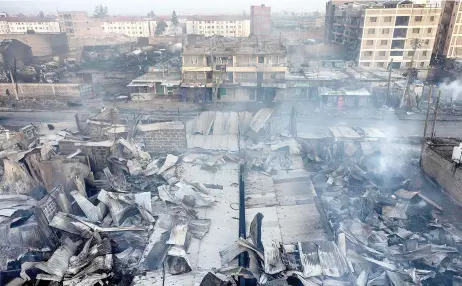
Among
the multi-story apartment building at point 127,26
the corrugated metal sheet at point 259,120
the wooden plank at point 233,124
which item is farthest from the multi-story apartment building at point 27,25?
the corrugated metal sheet at point 259,120

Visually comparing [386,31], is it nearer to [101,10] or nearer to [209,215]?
[209,215]

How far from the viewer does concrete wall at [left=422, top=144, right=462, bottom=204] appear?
13.6 meters

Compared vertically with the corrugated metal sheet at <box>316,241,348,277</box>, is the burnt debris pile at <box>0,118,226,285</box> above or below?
above

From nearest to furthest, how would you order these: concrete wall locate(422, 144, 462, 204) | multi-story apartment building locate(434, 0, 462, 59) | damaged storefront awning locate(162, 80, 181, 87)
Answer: concrete wall locate(422, 144, 462, 204) → damaged storefront awning locate(162, 80, 181, 87) → multi-story apartment building locate(434, 0, 462, 59)

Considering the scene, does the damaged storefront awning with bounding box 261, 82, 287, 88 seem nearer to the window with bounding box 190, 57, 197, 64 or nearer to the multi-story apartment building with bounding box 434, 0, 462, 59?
the window with bounding box 190, 57, 197, 64

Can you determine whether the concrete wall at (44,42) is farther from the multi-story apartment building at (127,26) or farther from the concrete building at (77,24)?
the multi-story apartment building at (127,26)

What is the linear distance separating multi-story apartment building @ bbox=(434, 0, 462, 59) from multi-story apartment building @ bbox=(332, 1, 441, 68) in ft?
16.9

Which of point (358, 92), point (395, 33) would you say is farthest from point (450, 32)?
point (358, 92)

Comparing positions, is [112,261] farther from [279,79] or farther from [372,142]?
[279,79]

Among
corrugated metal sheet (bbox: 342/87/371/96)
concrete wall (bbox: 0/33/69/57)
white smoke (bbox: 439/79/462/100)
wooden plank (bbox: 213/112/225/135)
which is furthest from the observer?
concrete wall (bbox: 0/33/69/57)

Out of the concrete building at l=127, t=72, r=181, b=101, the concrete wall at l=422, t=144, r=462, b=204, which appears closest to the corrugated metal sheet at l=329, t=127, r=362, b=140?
the concrete wall at l=422, t=144, r=462, b=204

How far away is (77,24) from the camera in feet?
260

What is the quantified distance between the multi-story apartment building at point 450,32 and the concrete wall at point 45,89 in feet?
182

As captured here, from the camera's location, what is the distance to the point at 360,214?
1215cm
